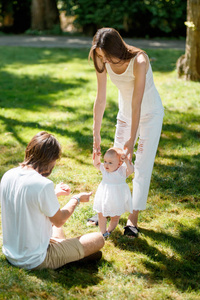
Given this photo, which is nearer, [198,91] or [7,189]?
[7,189]

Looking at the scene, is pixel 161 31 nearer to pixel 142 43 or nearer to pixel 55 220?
pixel 142 43

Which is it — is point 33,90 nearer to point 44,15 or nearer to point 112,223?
point 112,223

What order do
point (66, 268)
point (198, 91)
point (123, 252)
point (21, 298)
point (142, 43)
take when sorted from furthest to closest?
point (142, 43), point (198, 91), point (123, 252), point (66, 268), point (21, 298)

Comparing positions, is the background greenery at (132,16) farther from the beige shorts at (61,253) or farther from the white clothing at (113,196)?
the beige shorts at (61,253)

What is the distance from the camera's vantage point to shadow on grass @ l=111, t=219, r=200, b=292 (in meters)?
3.16

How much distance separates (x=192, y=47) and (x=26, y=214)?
708cm

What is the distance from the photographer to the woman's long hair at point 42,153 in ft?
9.55

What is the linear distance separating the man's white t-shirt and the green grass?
0.46 feet

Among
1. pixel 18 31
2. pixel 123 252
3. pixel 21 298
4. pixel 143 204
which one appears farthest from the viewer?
pixel 18 31

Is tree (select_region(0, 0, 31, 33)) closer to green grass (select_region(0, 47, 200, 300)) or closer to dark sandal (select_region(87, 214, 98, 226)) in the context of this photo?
green grass (select_region(0, 47, 200, 300))

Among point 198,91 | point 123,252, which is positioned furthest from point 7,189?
point 198,91

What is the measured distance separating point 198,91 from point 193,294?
6065 millimetres

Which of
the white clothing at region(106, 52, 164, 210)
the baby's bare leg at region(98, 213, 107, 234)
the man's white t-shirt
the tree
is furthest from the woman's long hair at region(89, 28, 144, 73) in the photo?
the tree

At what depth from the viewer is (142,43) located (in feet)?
47.6
